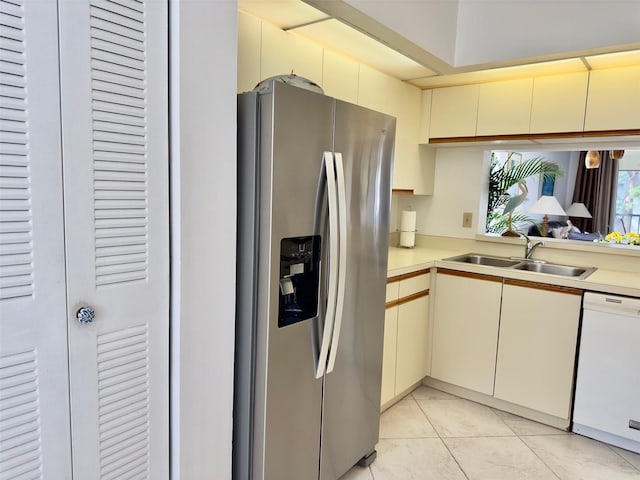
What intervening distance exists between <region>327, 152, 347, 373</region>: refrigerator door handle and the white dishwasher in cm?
156

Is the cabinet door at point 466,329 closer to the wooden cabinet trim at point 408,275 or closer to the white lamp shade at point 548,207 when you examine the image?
the wooden cabinet trim at point 408,275

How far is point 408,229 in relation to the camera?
11.2 feet

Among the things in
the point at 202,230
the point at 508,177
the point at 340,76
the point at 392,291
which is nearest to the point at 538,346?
the point at 392,291

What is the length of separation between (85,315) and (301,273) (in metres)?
0.77

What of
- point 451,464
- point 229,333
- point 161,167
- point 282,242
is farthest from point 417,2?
point 451,464

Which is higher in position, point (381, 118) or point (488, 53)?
point (488, 53)

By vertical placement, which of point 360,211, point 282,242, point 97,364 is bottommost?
point 97,364

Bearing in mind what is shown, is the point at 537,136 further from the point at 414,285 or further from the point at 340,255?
the point at 340,255

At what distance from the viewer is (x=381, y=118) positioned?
191 cm

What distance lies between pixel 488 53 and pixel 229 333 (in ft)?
7.06

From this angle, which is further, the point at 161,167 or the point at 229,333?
the point at 229,333

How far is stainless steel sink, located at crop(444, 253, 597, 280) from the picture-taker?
2.81 metres

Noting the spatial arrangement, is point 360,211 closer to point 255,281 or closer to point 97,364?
point 255,281

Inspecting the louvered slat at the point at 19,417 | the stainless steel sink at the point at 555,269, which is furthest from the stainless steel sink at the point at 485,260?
the louvered slat at the point at 19,417
